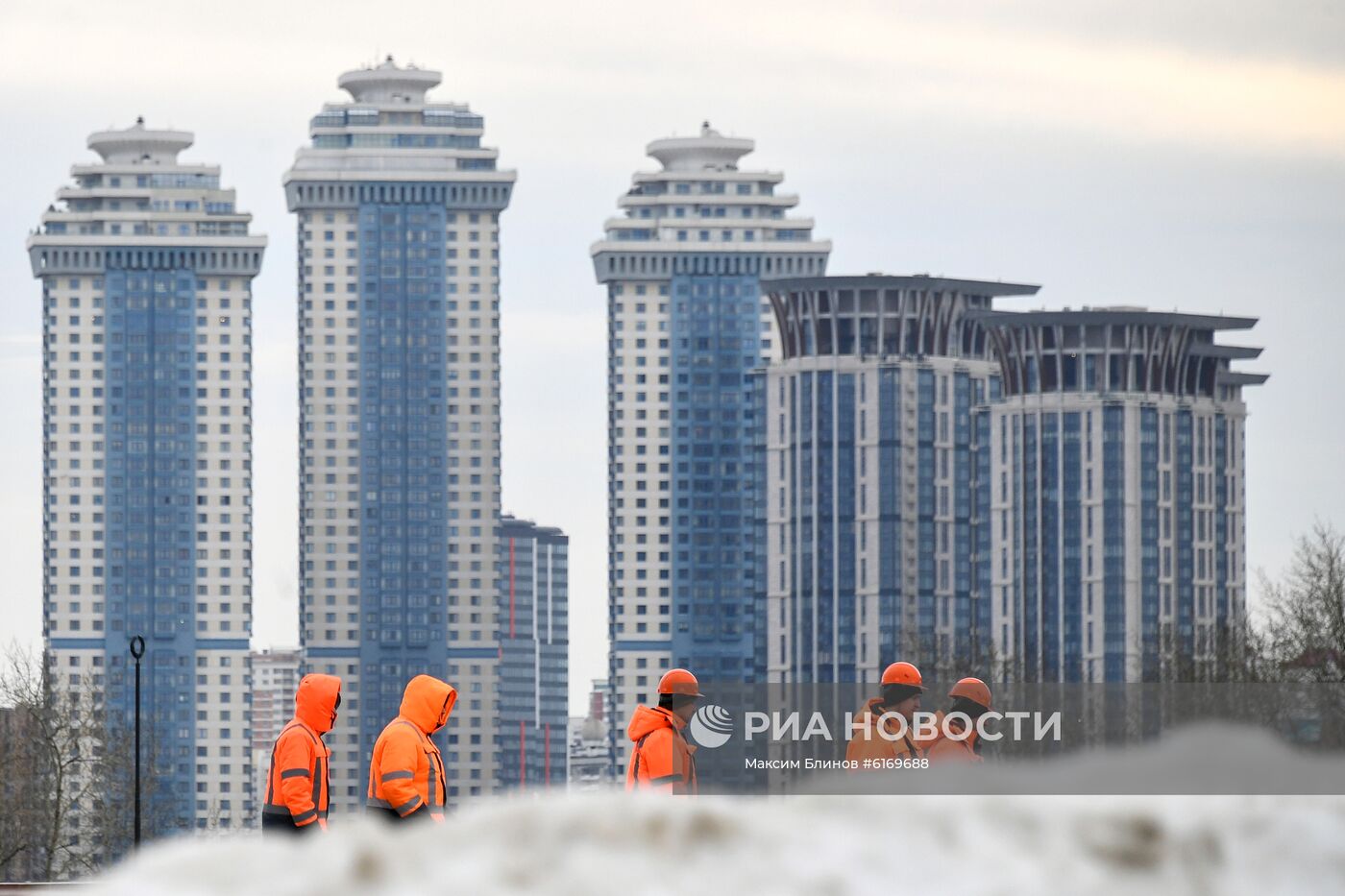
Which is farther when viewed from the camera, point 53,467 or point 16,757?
point 53,467

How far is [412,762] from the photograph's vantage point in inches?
199

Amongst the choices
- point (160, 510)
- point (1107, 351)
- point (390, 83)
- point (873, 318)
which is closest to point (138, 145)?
point (390, 83)

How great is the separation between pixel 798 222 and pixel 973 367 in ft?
38.3

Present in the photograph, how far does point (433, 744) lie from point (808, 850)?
4.67 metres

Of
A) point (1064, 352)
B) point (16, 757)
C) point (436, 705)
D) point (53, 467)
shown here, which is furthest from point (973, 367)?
point (436, 705)

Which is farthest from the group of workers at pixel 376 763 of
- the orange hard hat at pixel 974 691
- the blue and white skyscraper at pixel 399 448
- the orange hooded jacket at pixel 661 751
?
the blue and white skyscraper at pixel 399 448

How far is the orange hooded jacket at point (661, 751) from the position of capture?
5.07 m

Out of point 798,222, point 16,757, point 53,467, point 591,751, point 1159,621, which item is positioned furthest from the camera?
point 591,751

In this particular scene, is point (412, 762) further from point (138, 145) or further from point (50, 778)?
point (138, 145)

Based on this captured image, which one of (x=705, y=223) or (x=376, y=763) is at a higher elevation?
(x=705, y=223)

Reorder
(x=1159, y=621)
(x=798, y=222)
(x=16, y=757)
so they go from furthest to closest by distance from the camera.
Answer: (x=798, y=222), (x=1159, y=621), (x=16, y=757)

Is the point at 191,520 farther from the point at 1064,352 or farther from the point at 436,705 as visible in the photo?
the point at 436,705

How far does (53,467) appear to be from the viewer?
100500 millimetres

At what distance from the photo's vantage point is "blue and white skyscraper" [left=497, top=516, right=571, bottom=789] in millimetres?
103875
